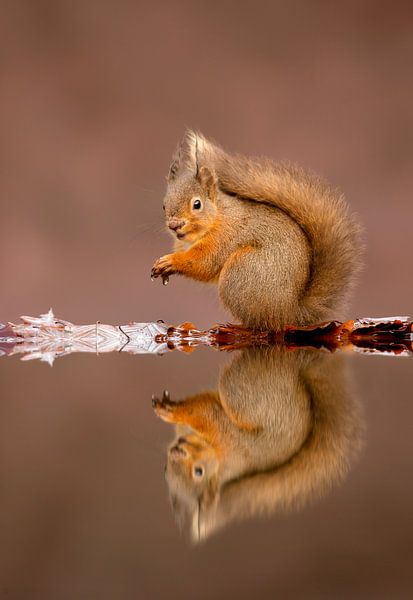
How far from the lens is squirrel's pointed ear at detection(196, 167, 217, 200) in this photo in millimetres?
2389

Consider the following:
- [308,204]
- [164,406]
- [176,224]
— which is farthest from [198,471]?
[308,204]

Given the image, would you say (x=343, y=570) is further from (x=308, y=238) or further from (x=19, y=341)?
(x=19, y=341)

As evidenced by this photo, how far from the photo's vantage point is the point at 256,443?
3.31ft

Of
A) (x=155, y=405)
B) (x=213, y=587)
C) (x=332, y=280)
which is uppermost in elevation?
(x=332, y=280)

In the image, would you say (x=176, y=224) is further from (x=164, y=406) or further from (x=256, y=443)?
(x=256, y=443)

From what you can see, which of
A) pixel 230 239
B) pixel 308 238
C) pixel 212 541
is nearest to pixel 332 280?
pixel 308 238

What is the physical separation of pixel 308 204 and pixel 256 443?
1.59m

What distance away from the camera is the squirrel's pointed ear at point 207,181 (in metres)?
2.39

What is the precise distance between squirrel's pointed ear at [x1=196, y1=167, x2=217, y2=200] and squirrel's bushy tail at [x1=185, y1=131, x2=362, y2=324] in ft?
0.18

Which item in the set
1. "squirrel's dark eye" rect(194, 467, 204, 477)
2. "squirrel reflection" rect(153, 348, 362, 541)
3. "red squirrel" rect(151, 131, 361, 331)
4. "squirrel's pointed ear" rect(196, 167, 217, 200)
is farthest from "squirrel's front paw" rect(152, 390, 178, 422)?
"squirrel's pointed ear" rect(196, 167, 217, 200)

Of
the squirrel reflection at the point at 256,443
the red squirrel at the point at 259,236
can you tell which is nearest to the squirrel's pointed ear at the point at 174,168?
the red squirrel at the point at 259,236

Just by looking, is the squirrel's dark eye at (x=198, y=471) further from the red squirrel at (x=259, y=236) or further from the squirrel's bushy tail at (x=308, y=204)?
the squirrel's bushy tail at (x=308, y=204)

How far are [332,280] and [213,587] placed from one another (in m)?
2.05

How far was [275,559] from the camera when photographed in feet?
1.86
